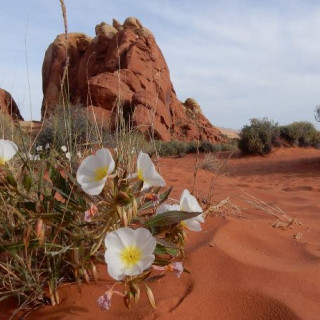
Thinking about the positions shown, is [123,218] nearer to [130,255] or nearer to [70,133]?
[130,255]

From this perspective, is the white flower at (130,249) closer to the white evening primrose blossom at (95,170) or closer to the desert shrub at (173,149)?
the white evening primrose blossom at (95,170)

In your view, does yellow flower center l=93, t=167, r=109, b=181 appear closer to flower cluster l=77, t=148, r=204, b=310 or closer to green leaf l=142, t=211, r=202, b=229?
flower cluster l=77, t=148, r=204, b=310

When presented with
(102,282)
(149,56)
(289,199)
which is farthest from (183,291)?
(149,56)

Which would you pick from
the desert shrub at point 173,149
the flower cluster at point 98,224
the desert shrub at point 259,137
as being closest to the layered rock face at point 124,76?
the desert shrub at point 173,149

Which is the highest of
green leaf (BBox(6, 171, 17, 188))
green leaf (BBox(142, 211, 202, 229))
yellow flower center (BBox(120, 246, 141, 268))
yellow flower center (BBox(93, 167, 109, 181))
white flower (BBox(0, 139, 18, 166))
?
white flower (BBox(0, 139, 18, 166))

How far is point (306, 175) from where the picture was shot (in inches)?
345

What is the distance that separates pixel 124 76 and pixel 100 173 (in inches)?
826

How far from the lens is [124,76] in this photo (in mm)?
21469

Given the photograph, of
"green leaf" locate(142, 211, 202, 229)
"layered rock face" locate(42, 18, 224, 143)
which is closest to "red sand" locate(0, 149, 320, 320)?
"green leaf" locate(142, 211, 202, 229)

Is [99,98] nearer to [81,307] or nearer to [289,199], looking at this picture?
[289,199]

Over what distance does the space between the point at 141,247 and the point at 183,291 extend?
0.53 m

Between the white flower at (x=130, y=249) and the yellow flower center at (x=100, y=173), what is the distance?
15 centimetres

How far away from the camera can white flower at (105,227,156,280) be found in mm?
951

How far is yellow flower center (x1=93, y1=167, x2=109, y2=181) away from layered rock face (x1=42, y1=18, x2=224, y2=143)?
17.7 meters
